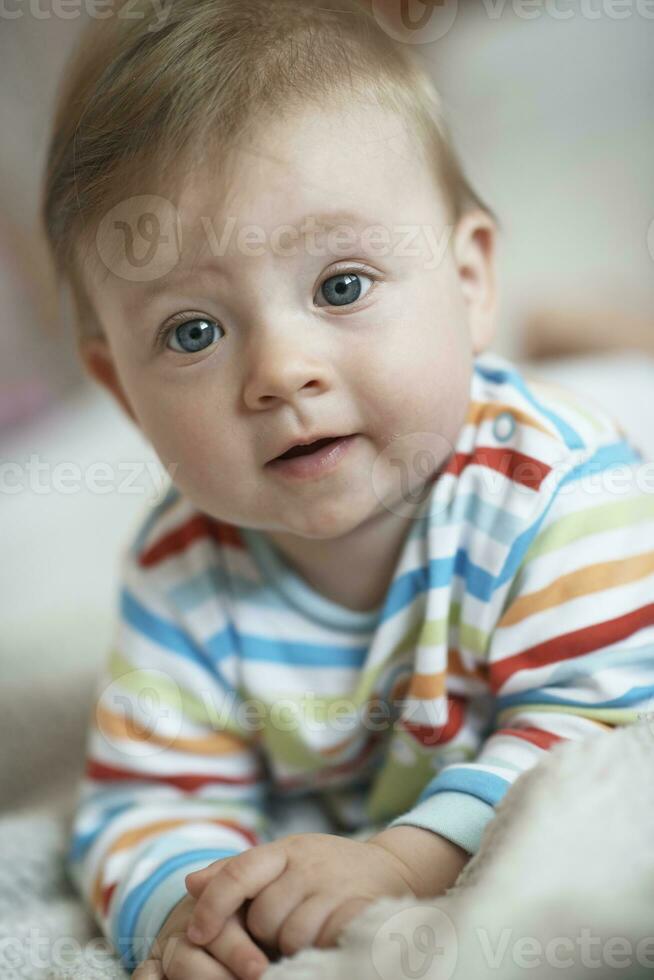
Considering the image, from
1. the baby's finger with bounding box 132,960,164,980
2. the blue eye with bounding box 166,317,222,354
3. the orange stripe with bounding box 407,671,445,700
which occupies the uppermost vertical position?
the blue eye with bounding box 166,317,222,354

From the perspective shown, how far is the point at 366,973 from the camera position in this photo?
1.48 feet

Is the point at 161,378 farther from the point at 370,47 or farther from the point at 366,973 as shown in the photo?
the point at 366,973

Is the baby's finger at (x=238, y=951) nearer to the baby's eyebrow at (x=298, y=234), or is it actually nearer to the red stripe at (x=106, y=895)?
the red stripe at (x=106, y=895)

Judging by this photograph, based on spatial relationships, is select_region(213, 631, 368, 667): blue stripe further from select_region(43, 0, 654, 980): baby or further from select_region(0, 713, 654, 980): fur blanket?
select_region(0, 713, 654, 980): fur blanket

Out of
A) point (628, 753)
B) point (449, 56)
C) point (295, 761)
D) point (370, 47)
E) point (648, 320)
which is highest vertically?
point (449, 56)

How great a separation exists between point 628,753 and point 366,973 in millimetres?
166

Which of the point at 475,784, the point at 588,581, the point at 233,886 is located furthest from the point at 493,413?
the point at 233,886

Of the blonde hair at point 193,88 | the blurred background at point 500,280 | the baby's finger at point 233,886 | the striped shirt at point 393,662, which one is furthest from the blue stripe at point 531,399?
the baby's finger at point 233,886

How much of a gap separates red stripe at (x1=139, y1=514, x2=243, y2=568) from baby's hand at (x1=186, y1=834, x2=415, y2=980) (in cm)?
31

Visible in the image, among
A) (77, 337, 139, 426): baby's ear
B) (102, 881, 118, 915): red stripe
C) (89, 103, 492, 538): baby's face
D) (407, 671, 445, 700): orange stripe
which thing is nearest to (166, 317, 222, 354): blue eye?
(89, 103, 492, 538): baby's face

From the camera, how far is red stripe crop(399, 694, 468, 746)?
2.31ft

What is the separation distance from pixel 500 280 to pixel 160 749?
1.37 m

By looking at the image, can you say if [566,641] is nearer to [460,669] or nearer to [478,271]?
[460,669]

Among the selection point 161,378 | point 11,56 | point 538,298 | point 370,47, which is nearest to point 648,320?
point 538,298
